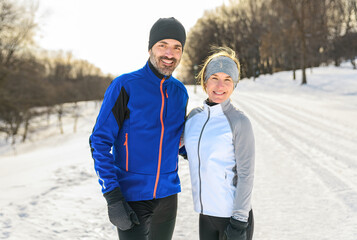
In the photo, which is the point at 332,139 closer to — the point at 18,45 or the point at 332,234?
the point at 332,234

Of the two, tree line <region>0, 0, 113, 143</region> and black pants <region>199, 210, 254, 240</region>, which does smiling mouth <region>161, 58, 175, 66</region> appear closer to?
black pants <region>199, 210, 254, 240</region>

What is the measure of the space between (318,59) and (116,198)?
157 feet

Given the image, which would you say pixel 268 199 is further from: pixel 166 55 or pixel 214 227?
pixel 166 55

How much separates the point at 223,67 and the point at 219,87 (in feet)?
0.47

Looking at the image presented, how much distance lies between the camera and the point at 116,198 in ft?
5.44

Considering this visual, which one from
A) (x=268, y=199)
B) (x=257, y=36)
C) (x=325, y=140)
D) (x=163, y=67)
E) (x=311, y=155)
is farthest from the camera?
(x=257, y=36)

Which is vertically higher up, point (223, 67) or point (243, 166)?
point (223, 67)

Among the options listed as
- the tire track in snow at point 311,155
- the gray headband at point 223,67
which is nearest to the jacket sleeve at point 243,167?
the gray headband at point 223,67

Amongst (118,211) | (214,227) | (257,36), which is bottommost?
(214,227)

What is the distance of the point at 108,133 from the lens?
173 centimetres

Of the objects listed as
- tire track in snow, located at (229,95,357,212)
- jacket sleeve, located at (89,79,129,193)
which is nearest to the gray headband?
jacket sleeve, located at (89,79,129,193)

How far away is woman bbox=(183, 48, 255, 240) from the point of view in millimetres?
1687

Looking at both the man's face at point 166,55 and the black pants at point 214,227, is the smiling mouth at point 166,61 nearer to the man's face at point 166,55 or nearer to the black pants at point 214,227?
the man's face at point 166,55

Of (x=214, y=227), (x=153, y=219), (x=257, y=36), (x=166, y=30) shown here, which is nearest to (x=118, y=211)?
(x=153, y=219)
